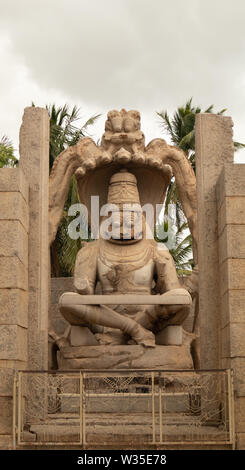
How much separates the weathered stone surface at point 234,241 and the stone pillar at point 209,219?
63cm

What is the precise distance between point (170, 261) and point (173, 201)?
9937 mm

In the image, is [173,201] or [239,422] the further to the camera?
[173,201]

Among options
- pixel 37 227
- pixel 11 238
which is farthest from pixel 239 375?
pixel 37 227

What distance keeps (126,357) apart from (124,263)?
1.57 metres

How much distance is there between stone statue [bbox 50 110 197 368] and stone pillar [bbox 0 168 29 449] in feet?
5.00

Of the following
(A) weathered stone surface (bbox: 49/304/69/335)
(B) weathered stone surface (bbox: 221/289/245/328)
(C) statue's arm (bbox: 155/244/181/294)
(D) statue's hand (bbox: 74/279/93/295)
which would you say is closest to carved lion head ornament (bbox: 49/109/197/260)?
(C) statue's arm (bbox: 155/244/181/294)

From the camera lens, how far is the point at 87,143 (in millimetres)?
10391

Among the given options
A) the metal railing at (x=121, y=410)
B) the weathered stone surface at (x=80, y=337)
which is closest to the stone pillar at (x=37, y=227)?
the metal railing at (x=121, y=410)

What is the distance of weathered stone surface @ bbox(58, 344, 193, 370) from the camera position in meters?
9.20

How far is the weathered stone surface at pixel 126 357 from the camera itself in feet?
30.2

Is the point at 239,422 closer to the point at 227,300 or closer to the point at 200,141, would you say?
the point at 227,300
